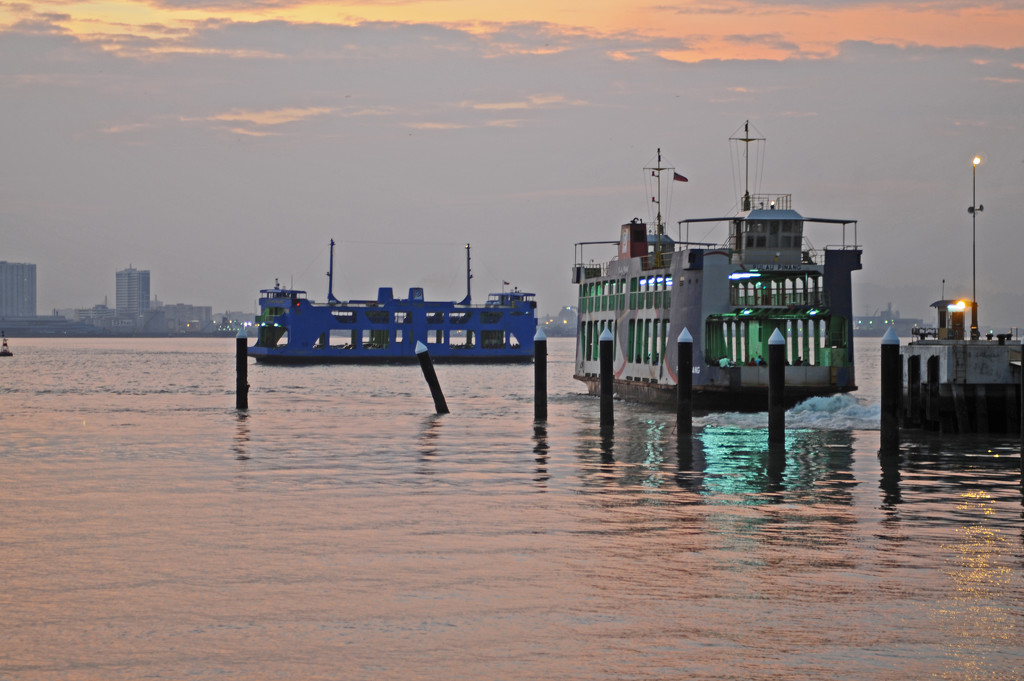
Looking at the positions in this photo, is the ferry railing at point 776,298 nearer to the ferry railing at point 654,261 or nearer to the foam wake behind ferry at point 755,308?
the foam wake behind ferry at point 755,308

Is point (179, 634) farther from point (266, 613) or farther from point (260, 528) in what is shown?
point (260, 528)

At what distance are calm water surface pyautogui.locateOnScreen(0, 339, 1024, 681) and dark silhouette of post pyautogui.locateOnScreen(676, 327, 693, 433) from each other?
1035 millimetres

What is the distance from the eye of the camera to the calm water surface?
10578 mm

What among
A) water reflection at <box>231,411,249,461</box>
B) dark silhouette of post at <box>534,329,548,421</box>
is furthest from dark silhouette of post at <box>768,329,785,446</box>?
water reflection at <box>231,411,249,461</box>

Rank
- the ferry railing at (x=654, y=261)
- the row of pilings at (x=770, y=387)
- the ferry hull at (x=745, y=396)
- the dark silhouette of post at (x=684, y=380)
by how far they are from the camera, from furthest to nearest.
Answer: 1. the ferry railing at (x=654, y=261)
2. the ferry hull at (x=745, y=396)
3. the dark silhouette of post at (x=684, y=380)
4. the row of pilings at (x=770, y=387)

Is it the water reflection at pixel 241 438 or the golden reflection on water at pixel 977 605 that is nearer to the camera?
the golden reflection on water at pixel 977 605

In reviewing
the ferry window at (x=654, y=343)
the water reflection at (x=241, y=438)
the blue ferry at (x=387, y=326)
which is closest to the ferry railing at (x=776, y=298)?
the ferry window at (x=654, y=343)

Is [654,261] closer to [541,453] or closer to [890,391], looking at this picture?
[541,453]

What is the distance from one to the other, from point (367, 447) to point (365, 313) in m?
102

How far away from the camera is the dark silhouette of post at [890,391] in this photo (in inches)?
970

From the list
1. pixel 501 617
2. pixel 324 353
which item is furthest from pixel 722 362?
pixel 324 353

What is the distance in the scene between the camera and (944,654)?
1059 centimetres

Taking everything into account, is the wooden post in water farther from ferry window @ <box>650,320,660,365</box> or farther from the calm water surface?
the calm water surface

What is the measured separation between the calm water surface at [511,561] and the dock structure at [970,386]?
2.70 metres
